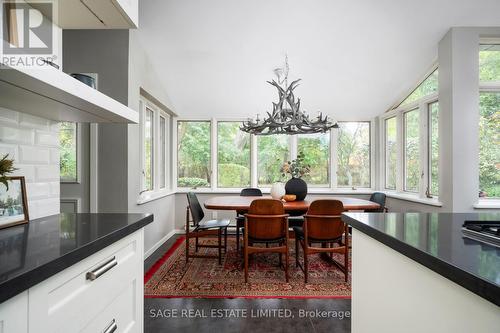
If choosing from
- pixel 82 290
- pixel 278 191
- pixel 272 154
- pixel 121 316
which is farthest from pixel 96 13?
pixel 272 154

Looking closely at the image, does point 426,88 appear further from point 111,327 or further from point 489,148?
point 111,327

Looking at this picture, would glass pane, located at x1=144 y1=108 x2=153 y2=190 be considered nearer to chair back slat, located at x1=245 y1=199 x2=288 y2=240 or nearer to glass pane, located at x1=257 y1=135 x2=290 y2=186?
chair back slat, located at x1=245 y1=199 x2=288 y2=240

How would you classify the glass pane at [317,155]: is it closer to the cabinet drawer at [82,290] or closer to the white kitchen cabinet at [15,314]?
the cabinet drawer at [82,290]

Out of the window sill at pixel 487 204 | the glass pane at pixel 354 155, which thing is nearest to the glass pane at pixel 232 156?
the glass pane at pixel 354 155

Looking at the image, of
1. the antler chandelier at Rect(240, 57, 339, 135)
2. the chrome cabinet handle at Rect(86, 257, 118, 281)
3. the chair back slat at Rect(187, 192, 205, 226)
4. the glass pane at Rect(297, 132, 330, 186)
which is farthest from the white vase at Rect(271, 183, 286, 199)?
the chrome cabinet handle at Rect(86, 257, 118, 281)

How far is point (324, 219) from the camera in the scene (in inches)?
108

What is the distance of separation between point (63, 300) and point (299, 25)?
3389 millimetres

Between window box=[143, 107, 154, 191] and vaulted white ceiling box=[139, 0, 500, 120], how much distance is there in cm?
67

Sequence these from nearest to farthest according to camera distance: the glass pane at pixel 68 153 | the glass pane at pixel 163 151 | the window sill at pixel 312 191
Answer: the glass pane at pixel 68 153, the glass pane at pixel 163 151, the window sill at pixel 312 191

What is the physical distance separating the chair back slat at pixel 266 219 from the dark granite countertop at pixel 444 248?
143cm

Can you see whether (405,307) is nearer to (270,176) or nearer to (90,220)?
(90,220)

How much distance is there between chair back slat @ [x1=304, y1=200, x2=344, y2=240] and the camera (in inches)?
108

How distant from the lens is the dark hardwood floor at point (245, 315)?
1.98 metres

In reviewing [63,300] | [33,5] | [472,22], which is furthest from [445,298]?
[472,22]
